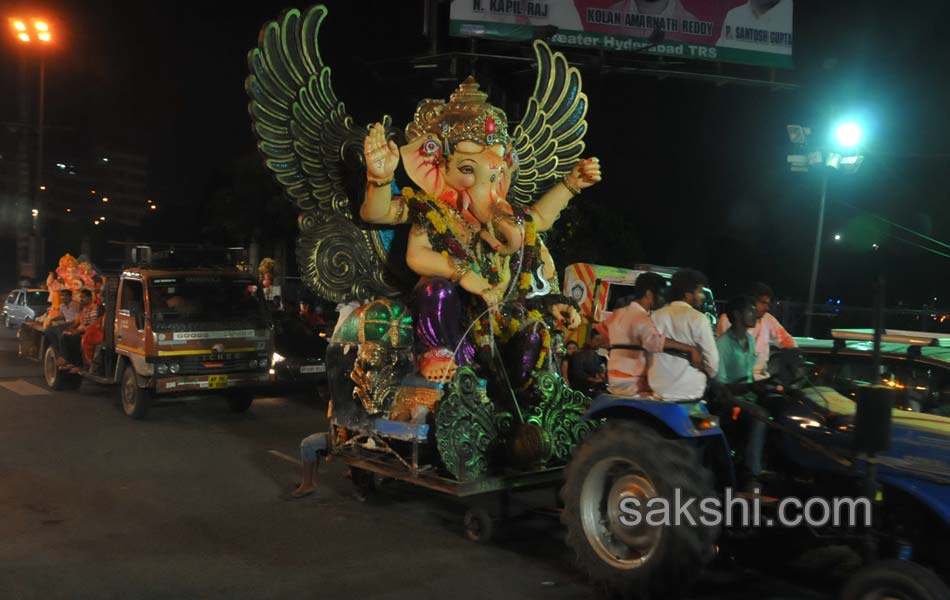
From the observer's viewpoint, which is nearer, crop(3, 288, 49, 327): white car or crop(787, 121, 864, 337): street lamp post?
crop(787, 121, 864, 337): street lamp post

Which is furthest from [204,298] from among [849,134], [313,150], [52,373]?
[849,134]

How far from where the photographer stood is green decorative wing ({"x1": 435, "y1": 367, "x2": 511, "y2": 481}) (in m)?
6.38

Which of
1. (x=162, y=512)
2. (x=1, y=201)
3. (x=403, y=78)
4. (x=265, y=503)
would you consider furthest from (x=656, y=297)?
(x=1, y=201)

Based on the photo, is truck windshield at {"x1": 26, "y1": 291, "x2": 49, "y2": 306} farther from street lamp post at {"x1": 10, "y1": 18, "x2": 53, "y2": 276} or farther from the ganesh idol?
the ganesh idol

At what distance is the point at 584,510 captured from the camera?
5379 millimetres

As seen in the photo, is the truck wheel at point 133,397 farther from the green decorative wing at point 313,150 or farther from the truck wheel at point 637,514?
the truck wheel at point 637,514

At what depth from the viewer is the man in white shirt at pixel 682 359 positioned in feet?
17.3

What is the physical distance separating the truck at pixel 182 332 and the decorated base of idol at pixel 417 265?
558 cm

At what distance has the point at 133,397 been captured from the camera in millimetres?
12641

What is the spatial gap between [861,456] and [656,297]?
6.33 feet

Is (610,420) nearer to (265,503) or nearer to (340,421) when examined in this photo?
(340,421)

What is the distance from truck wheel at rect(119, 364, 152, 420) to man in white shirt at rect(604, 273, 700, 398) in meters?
8.96

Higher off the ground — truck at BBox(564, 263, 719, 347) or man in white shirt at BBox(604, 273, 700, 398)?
truck at BBox(564, 263, 719, 347)

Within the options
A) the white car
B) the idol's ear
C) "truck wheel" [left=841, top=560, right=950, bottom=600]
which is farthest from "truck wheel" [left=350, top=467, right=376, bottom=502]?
the white car
